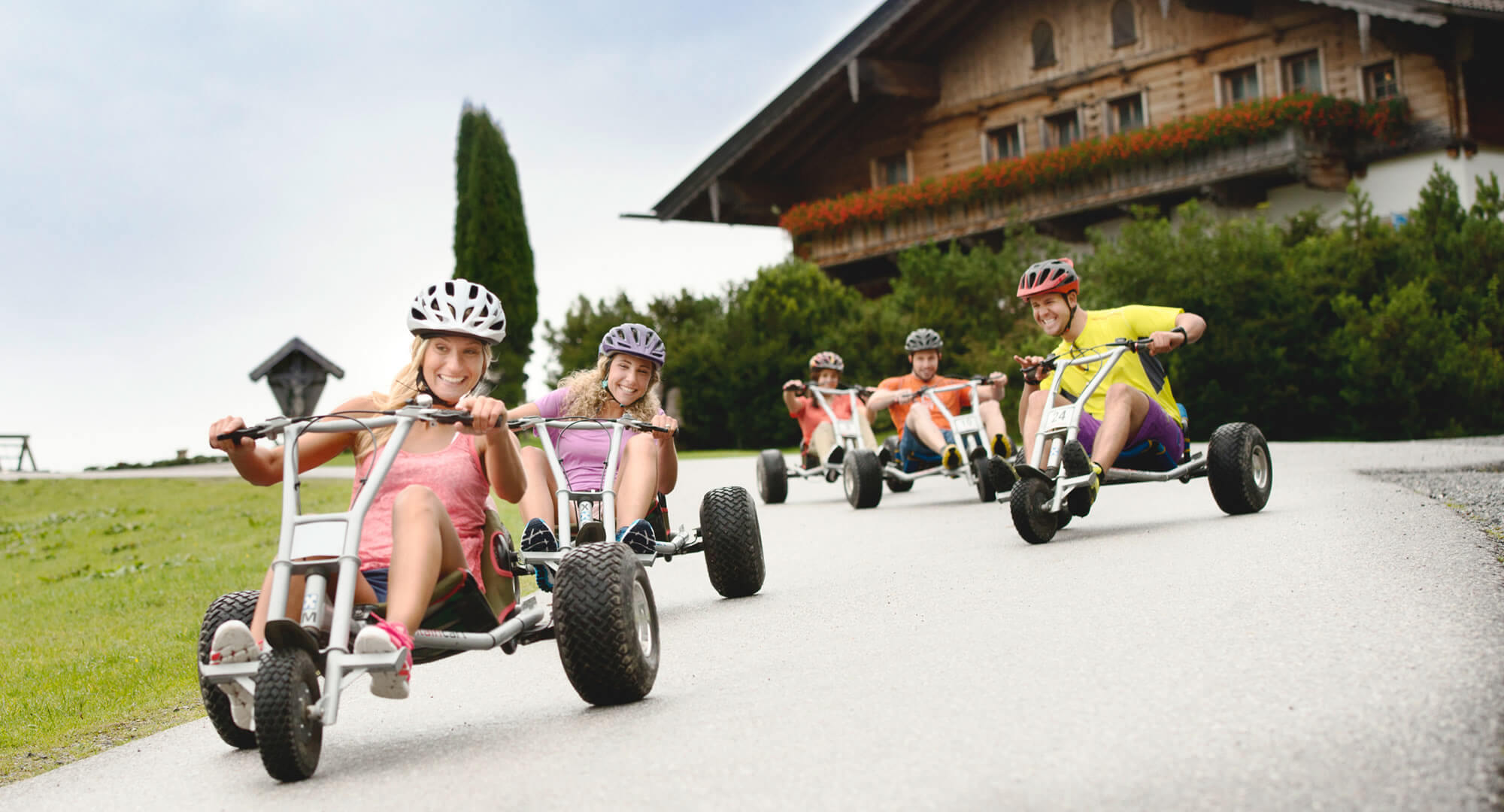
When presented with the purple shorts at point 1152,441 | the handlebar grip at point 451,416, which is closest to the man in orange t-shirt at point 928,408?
the purple shorts at point 1152,441

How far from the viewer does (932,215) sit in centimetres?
2800

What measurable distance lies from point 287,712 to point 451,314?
155 cm

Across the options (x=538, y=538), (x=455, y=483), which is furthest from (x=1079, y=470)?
(x=455, y=483)

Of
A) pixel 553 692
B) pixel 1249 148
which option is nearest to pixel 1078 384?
pixel 553 692

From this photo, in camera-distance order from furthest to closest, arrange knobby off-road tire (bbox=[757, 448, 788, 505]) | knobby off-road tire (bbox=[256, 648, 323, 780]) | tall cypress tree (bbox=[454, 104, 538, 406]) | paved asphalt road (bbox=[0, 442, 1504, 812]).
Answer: tall cypress tree (bbox=[454, 104, 538, 406]) < knobby off-road tire (bbox=[757, 448, 788, 505]) < knobby off-road tire (bbox=[256, 648, 323, 780]) < paved asphalt road (bbox=[0, 442, 1504, 812])

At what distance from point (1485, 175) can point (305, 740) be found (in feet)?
76.6

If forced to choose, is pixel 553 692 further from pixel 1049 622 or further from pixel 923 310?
pixel 923 310

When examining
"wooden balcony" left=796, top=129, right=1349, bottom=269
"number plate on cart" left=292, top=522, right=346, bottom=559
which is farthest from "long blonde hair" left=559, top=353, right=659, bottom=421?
"wooden balcony" left=796, top=129, right=1349, bottom=269

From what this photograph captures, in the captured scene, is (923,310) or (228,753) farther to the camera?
(923,310)

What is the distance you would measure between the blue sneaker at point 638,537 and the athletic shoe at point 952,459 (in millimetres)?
5484

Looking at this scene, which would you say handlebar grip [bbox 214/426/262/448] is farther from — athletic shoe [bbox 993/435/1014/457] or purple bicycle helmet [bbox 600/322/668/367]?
athletic shoe [bbox 993/435/1014/457]

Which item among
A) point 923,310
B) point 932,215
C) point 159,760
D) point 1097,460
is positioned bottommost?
point 159,760

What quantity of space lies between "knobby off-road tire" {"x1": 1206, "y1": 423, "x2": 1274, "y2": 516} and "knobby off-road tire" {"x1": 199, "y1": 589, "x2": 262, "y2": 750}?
5185 millimetres

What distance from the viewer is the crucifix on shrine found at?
65.1 feet
